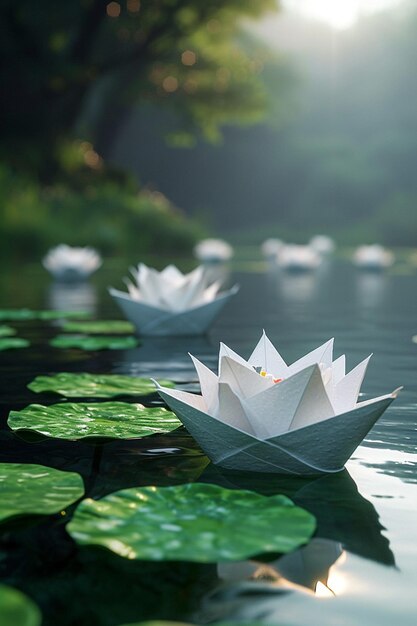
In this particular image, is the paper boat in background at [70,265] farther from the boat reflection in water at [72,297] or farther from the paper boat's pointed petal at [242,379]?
the paper boat's pointed petal at [242,379]

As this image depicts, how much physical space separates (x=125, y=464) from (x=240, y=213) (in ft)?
153

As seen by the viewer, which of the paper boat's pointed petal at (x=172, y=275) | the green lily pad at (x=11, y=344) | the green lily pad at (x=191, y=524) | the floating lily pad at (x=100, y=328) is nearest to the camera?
the green lily pad at (x=191, y=524)

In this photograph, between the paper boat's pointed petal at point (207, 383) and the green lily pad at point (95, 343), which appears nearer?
the paper boat's pointed petal at point (207, 383)

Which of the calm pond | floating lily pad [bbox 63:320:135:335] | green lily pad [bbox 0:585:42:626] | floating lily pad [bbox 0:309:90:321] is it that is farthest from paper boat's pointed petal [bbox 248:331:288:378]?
floating lily pad [bbox 0:309:90:321]

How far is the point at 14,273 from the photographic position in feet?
44.8

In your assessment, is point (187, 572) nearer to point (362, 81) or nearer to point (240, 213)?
point (240, 213)

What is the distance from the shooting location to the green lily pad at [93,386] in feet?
12.0

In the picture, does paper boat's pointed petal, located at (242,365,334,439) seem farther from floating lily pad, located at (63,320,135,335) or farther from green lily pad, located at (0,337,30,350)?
floating lily pad, located at (63,320,135,335)

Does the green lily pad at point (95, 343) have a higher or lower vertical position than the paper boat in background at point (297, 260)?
lower

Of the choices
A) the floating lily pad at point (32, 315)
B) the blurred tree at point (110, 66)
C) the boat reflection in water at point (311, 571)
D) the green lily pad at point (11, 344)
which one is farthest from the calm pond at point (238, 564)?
the blurred tree at point (110, 66)

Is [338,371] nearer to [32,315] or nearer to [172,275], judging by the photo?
[172,275]

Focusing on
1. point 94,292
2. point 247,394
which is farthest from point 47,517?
point 94,292

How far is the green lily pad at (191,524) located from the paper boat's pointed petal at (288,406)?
0.32m

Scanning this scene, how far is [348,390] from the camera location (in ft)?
8.38
